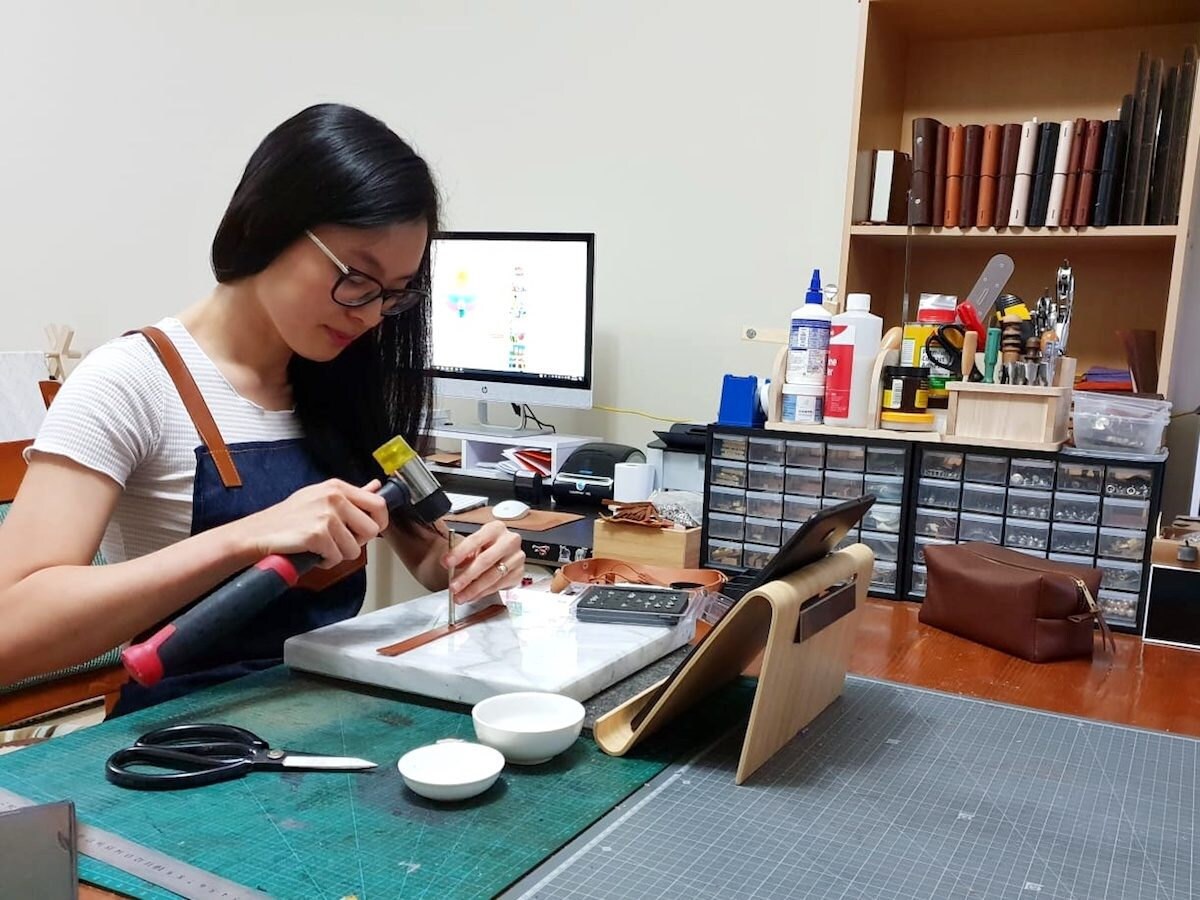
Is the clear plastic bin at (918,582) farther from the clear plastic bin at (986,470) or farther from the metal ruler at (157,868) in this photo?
the metal ruler at (157,868)

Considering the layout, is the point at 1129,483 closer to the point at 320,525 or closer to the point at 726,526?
the point at 726,526

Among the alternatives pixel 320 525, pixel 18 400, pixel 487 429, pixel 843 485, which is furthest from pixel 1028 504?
pixel 18 400

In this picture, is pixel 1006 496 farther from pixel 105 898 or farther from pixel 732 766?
pixel 105 898

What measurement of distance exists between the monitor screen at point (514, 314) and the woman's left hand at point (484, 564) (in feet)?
3.53

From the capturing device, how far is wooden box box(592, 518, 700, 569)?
154 cm

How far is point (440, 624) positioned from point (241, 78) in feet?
8.12

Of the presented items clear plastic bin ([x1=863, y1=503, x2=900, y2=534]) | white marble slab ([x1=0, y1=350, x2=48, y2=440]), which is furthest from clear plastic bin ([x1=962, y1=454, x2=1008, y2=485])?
white marble slab ([x1=0, y1=350, x2=48, y2=440])

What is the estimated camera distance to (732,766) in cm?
80

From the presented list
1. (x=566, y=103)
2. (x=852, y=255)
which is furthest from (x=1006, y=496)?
(x=566, y=103)

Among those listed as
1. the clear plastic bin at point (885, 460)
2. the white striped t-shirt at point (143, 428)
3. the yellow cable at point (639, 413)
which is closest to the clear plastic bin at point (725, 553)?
the clear plastic bin at point (885, 460)

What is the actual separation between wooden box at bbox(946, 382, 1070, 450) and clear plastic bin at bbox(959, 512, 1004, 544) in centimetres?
11

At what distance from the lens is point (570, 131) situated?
2.39m

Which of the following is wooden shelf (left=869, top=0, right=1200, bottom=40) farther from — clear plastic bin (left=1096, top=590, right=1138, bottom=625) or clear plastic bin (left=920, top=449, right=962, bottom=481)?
clear plastic bin (left=1096, top=590, right=1138, bottom=625)

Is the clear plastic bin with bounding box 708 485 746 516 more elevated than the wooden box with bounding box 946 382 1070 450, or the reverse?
the wooden box with bounding box 946 382 1070 450
